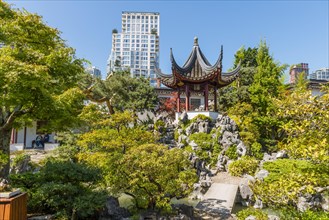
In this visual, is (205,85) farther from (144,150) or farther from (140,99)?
(144,150)

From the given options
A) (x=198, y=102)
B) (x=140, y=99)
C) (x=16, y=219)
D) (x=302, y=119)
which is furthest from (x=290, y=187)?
(x=198, y=102)

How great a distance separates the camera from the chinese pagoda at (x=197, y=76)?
14.5 meters

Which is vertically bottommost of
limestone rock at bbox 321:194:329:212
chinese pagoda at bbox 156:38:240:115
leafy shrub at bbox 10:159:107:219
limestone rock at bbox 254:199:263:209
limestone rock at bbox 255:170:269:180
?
limestone rock at bbox 254:199:263:209

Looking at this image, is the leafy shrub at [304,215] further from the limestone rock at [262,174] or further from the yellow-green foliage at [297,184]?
the limestone rock at [262,174]

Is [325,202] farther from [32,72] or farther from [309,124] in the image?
[32,72]

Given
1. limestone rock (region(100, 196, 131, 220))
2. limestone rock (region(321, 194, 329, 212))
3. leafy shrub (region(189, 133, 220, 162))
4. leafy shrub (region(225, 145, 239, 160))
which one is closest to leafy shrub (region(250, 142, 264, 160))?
leafy shrub (region(225, 145, 239, 160))

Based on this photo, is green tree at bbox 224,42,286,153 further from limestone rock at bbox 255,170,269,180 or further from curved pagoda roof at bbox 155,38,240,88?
limestone rock at bbox 255,170,269,180

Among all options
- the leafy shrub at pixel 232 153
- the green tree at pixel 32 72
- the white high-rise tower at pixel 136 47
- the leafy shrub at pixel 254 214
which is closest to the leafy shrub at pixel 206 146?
the leafy shrub at pixel 232 153

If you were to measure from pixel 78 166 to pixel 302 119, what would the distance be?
209 inches

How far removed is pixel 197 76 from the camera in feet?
50.0

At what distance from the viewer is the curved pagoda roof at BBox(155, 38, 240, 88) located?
14.5 m

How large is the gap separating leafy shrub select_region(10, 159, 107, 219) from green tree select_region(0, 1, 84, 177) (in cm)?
110

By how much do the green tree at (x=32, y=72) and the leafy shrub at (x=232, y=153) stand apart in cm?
889

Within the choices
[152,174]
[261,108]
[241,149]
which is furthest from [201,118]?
[152,174]
